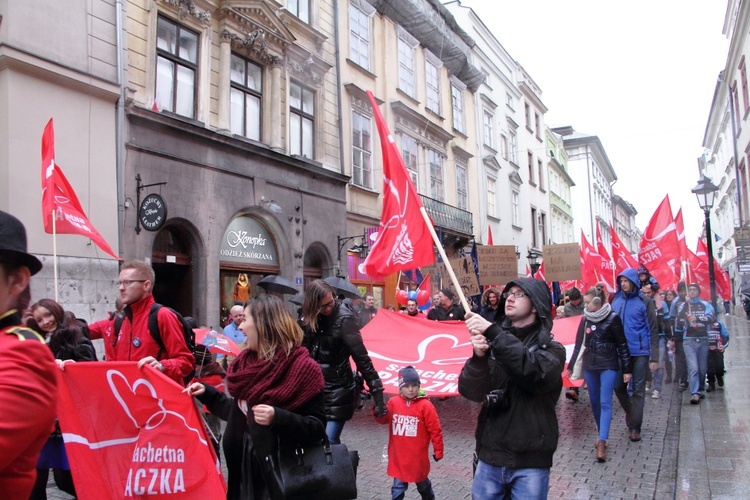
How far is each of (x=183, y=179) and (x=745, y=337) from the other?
19528mm

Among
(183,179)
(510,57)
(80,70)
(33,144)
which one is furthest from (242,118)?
(510,57)

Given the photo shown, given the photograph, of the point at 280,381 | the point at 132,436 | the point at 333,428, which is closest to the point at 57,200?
the point at 333,428

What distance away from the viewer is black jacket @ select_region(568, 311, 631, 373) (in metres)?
6.67

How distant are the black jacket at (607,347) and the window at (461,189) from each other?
20.6 meters

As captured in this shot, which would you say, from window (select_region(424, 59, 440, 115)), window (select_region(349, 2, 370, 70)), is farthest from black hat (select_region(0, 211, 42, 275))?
window (select_region(424, 59, 440, 115))

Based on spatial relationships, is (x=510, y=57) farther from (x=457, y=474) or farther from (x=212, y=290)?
(x=457, y=474)

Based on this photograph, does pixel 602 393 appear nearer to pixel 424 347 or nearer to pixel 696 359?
pixel 424 347

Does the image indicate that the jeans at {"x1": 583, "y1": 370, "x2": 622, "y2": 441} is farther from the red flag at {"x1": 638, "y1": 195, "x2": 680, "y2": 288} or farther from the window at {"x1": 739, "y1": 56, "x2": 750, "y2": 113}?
the window at {"x1": 739, "y1": 56, "x2": 750, "y2": 113}

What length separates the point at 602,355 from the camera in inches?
263

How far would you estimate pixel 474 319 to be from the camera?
3.10 m

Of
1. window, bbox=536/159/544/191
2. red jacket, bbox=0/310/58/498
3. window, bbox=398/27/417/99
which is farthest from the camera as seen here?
window, bbox=536/159/544/191

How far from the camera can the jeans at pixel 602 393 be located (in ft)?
21.1

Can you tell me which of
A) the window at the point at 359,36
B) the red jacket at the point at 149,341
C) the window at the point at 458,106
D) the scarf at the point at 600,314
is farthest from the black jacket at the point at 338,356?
the window at the point at 458,106

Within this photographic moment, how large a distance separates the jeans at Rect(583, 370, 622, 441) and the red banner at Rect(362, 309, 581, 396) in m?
1.69
